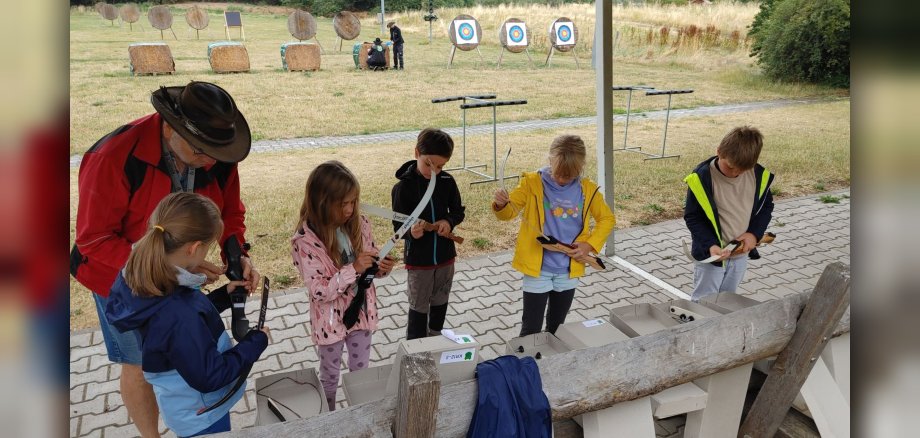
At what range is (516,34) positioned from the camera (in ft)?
57.0

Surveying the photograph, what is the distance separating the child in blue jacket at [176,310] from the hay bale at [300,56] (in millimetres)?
13314

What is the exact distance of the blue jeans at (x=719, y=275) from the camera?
353cm

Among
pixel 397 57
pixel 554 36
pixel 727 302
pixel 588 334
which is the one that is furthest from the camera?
pixel 554 36

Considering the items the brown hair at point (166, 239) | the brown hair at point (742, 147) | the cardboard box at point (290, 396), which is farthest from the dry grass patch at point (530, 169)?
the brown hair at point (166, 239)

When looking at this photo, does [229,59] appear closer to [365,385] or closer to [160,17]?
[160,17]

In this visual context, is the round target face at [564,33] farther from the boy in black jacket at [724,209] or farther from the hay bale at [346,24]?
the boy in black jacket at [724,209]

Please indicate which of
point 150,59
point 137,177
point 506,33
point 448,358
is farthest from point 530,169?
point 506,33

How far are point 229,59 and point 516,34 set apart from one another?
758 cm

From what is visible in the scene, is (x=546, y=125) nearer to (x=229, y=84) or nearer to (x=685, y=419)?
(x=229, y=84)

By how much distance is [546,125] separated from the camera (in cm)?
1220

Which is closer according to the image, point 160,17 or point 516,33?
point 160,17

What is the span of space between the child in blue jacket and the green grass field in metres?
2.73

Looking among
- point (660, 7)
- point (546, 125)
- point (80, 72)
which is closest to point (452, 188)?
point (546, 125)
